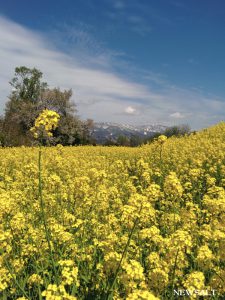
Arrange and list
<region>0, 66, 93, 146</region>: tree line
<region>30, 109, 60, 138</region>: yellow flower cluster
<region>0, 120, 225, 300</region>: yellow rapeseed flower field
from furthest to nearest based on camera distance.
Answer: <region>0, 66, 93, 146</region>: tree line, <region>30, 109, 60, 138</region>: yellow flower cluster, <region>0, 120, 225, 300</region>: yellow rapeseed flower field

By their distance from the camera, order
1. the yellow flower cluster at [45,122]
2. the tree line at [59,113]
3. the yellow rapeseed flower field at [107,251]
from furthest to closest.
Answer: the tree line at [59,113] < the yellow flower cluster at [45,122] < the yellow rapeseed flower field at [107,251]

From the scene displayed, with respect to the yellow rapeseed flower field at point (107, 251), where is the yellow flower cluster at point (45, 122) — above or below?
above

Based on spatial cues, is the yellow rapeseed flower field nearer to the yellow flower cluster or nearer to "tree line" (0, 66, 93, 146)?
the yellow flower cluster

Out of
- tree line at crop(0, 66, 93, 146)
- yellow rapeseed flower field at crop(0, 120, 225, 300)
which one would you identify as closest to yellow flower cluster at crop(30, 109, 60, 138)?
yellow rapeseed flower field at crop(0, 120, 225, 300)

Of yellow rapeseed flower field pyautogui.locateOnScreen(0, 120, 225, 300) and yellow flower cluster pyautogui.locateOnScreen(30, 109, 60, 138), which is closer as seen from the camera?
yellow rapeseed flower field pyautogui.locateOnScreen(0, 120, 225, 300)

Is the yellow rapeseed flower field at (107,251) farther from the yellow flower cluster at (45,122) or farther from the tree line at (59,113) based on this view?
the tree line at (59,113)

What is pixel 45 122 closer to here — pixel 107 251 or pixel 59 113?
pixel 107 251

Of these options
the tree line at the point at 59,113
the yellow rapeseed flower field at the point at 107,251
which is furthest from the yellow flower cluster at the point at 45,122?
the tree line at the point at 59,113

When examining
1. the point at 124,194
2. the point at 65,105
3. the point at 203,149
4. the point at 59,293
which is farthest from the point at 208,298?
the point at 65,105

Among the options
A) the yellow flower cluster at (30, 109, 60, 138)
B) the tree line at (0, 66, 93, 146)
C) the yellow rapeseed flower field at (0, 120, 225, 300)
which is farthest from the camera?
the tree line at (0, 66, 93, 146)

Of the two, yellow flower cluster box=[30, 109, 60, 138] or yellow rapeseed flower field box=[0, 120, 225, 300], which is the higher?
yellow flower cluster box=[30, 109, 60, 138]

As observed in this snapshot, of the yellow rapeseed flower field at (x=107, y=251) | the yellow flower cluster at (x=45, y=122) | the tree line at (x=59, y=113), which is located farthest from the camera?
the tree line at (x=59, y=113)

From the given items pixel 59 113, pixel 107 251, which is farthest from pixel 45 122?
pixel 59 113

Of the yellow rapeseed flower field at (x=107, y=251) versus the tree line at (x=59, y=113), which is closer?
the yellow rapeseed flower field at (x=107, y=251)
